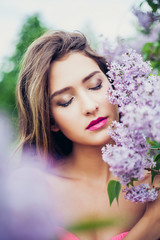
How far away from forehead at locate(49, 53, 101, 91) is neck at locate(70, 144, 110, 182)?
1.50ft

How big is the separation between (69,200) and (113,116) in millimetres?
673

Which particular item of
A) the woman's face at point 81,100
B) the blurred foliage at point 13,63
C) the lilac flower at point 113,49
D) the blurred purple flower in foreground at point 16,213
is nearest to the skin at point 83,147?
the woman's face at point 81,100

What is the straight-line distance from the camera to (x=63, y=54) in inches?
61.1

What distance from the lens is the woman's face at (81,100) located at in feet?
4.25

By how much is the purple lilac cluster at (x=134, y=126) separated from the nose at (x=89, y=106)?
25 cm

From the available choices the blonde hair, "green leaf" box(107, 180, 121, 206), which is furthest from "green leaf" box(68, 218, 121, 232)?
the blonde hair

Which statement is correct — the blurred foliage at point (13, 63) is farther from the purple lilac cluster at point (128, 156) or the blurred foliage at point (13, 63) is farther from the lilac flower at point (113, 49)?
the purple lilac cluster at point (128, 156)

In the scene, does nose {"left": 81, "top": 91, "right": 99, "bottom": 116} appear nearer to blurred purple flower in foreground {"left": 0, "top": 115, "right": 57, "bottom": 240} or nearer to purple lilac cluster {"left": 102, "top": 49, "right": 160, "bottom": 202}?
purple lilac cluster {"left": 102, "top": 49, "right": 160, "bottom": 202}

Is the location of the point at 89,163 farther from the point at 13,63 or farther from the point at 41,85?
the point at 13,63

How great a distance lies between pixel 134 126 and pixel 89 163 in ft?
3.44

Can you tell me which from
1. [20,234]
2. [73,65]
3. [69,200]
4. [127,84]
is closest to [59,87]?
[73,65]

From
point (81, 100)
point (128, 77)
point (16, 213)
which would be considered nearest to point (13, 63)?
point (81, 100)

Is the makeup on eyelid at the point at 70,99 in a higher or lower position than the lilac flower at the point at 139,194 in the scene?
higher

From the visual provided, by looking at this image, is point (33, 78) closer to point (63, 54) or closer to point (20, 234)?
point (63, 54)
